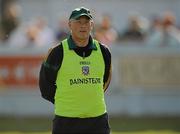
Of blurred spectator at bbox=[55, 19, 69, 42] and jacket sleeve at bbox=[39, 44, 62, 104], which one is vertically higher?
blurred spectator at bbox=[55, 19, 69, 42]

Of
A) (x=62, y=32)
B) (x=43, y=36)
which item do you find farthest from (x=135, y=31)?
(x=43, y=36)

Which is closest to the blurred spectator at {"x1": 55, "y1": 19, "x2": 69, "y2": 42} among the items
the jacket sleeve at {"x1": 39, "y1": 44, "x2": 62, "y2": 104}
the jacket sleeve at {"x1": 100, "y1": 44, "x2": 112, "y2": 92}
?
the jacket sleeve at {"x1": 100, "y1": 44, "x2": 112, "y2": 92}

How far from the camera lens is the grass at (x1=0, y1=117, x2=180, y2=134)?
47.9ft

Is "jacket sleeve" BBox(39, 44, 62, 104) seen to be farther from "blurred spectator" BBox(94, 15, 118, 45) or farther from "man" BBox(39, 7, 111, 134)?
"blurred spectator" BBox(94, 15, 118, 45)

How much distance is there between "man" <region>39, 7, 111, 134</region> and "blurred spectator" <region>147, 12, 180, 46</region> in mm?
8226

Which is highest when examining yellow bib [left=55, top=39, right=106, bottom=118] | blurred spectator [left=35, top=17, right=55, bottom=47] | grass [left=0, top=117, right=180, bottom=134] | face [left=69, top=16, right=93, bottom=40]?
face [left=69, top=16, right=93, bottom=40]

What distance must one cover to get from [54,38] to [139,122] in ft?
10.4

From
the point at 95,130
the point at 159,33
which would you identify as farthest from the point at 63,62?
the point at 159,33

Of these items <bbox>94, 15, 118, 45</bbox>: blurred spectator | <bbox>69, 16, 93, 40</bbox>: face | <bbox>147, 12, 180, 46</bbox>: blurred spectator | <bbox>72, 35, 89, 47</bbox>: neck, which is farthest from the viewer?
<bbox>94, 15, 118, 45</bbox>: blurred spectator

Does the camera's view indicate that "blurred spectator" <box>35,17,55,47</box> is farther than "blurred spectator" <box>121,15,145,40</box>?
No

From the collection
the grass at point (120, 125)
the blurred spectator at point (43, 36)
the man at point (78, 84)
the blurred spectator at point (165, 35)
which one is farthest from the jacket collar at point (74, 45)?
the blurred spectator at point (43, 36)

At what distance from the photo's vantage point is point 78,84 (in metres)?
8.68

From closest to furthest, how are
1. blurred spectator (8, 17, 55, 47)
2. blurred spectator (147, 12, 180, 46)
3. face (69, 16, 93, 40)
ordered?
face (69, 16, 93, 40)
blurred spectator (147, 12, 180, 46)
blurred spectator (8, 17, 55, 47)

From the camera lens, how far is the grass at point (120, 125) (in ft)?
47.9
